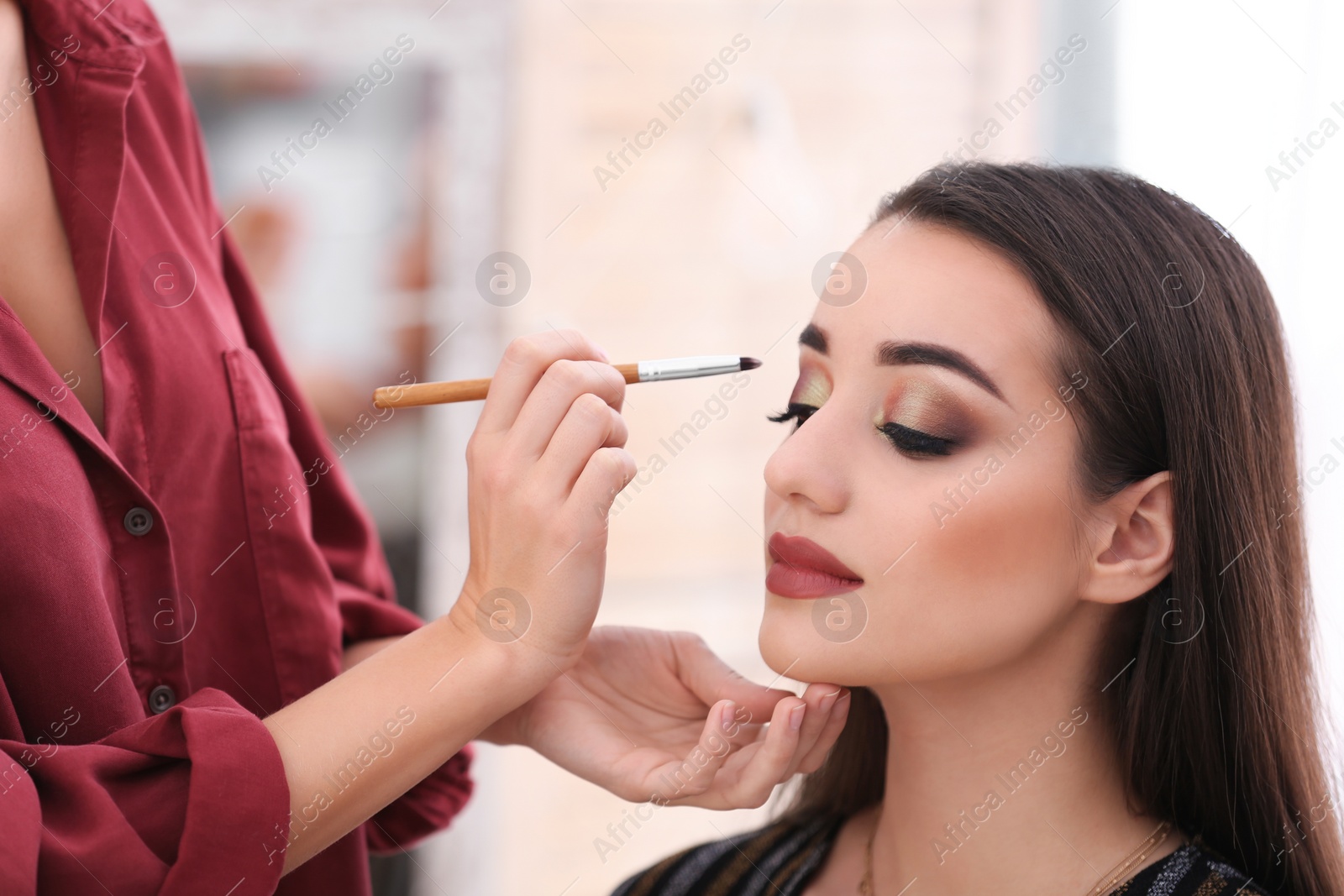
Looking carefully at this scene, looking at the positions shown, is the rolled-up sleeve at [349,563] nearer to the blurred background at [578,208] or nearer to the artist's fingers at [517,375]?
the artist's fingers at [517,375]

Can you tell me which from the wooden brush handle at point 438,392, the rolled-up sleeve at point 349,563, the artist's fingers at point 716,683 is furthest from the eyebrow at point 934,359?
the rolled-up sleeve at point 349,563

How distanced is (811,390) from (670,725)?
0.43m

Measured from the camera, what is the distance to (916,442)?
1.10 m

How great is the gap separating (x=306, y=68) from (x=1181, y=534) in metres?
2.47

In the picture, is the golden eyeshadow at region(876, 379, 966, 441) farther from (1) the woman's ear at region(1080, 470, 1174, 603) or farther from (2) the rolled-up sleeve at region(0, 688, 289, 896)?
(2) the rolled-up sleeve at region(0, 688, 289, 896)

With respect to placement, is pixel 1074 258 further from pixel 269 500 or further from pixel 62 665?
pixel 62 665

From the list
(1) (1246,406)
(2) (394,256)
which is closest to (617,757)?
(1) (1246,406)

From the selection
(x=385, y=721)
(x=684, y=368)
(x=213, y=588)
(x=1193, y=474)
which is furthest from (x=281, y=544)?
(x=1193, y=474)

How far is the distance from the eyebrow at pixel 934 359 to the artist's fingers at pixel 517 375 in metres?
0.34

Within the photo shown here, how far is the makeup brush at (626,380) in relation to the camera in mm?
1004

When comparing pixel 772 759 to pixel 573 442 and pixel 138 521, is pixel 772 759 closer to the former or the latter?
pixel 573 442

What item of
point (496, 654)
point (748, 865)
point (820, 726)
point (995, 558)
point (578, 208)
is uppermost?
point (578, 208)

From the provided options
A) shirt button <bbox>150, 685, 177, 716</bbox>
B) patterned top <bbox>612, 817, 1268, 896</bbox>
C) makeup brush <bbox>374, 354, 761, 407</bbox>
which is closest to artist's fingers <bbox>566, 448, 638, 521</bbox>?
makeup brush <bbox>374, 354, 761, 407</bbox>

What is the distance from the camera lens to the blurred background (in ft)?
7.78
